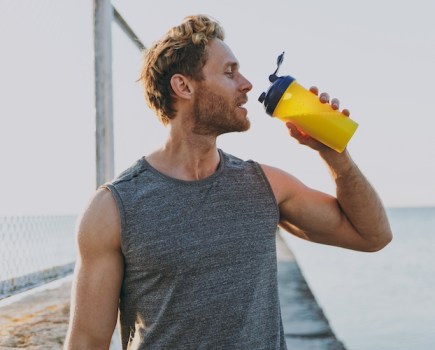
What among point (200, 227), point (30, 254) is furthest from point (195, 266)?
point (30, 254)

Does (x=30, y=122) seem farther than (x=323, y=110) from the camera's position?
Yes

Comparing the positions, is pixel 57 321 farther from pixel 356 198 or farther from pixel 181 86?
pixel 356 198

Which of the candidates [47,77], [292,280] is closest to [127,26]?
[47,77]

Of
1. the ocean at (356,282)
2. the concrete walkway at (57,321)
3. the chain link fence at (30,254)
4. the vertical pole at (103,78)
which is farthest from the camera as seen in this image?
the concrete walkway at (57,321)

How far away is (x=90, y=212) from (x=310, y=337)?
2.91m

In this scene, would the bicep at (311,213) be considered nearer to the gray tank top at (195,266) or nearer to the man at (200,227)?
the man at (200,227)

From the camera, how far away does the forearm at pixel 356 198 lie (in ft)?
6.60

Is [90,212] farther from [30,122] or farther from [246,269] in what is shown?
[30,122]

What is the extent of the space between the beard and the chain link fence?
86 centimetres

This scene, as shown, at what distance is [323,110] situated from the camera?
6.65 ft

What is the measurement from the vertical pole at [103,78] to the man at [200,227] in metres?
0.89

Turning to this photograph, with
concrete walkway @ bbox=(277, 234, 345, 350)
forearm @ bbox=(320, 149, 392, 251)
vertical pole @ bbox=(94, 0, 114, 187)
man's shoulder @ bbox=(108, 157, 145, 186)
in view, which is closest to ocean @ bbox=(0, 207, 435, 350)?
vertical pole @ bbox=(94, 0, 114, 187)

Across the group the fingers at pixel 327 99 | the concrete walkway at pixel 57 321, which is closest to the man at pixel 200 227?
the fingers at pixel 327 99

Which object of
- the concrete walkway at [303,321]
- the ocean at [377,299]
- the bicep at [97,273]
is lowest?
the ocean at [377,299]
